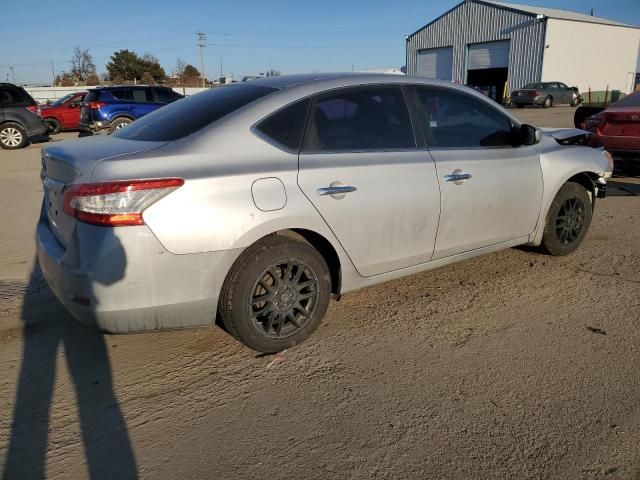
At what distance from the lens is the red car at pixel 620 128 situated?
755 cm

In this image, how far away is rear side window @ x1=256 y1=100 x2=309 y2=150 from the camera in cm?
310

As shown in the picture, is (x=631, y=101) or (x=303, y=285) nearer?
(x=303, y=285)

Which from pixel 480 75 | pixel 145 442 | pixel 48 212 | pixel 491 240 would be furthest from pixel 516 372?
pixel 480 75

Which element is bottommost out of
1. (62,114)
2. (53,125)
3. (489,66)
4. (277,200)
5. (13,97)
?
(277,200)

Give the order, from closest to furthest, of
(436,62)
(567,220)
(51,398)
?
(51,398), (567,220), (436,62)

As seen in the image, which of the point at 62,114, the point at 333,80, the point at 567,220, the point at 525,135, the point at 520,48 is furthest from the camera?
the point at 520,48

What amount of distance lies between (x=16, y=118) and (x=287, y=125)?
14.8 metres

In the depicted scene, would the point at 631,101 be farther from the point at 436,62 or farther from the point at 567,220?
the point at 436,62

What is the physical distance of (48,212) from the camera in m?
3.22

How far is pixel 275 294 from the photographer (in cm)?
316

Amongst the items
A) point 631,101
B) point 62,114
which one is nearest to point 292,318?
point 631,101

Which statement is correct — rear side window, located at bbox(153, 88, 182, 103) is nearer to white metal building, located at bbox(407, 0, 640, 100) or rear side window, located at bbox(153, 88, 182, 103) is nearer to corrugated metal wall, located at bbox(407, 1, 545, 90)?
white metal building, located at bbox(407, 0, 640, 100)

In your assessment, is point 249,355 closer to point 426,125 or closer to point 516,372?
point 516,372

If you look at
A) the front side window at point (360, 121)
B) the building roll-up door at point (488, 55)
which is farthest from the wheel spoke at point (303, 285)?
the building roll-up door at point (488, 55)
